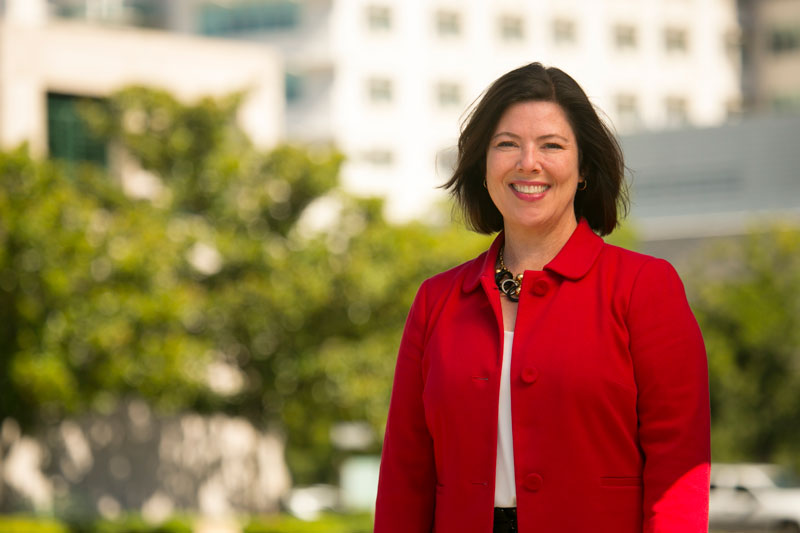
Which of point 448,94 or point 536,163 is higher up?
point 448,94

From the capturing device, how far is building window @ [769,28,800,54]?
60.2 m

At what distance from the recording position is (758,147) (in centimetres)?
3969

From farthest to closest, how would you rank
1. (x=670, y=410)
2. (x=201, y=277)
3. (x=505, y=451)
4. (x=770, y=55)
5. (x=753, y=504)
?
(x=770, y=55), (x=753, y=504), (x=201, y=277), (x=505, y=451), (x=670, y=410)

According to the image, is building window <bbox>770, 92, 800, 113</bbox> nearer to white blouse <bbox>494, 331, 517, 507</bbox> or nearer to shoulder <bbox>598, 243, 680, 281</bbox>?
shoulder <bbox>598, 243, 680, 281</bbox>

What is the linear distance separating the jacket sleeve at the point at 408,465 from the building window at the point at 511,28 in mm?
53715

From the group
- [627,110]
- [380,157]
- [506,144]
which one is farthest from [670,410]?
[627,110]

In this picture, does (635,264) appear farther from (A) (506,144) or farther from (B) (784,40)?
(B) (784,40)

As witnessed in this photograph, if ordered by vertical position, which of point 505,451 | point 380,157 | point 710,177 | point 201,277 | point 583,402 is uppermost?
point 380,157

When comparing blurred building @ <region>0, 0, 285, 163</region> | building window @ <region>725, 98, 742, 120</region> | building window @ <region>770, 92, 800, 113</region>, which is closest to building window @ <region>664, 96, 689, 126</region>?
building window @ <region>725, 98, 742, 120</region>

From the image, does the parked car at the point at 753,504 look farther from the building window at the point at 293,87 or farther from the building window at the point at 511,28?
the building window at the point at 511,28

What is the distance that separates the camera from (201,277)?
20.7 m

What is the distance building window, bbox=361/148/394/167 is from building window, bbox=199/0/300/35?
224 inches

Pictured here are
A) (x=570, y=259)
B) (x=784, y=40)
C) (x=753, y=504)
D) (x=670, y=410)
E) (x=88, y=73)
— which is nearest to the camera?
(x=670, y=410)

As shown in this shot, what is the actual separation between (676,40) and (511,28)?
28.0ft
